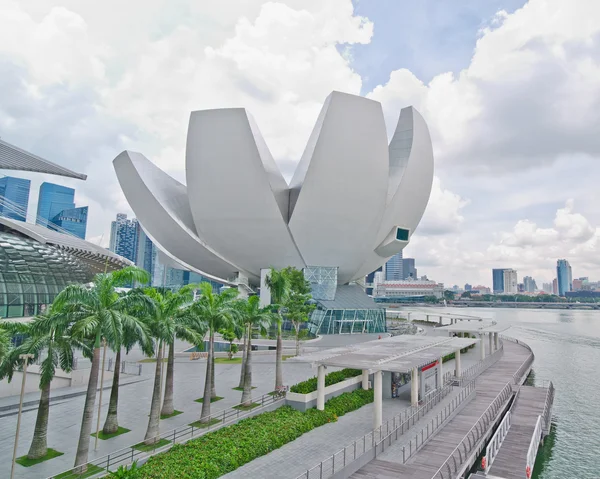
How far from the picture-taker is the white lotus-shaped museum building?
3869cm

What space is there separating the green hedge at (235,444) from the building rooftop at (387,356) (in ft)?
6.42

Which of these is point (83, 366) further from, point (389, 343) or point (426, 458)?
point (426, 458)

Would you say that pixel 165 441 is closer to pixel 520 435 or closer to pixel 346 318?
pixel 520 435

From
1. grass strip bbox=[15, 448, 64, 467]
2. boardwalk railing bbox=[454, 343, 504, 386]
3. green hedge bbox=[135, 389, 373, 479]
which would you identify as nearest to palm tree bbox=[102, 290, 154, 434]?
grass strip bbox=[15, 448, 64, 467]

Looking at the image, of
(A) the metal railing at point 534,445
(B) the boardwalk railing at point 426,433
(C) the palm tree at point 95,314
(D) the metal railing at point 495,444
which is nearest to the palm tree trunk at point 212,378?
(C) the palm tree at point 95,314

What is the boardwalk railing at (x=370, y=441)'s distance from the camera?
11156 millimetres

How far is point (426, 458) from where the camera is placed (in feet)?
42.0

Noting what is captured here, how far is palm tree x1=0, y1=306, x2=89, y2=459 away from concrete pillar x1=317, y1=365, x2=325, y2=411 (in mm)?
8633

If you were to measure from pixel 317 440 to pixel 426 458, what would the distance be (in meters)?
3.48

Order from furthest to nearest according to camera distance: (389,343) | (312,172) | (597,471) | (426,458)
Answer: (312,172) < (389,343) < (597,471) < (426,458)

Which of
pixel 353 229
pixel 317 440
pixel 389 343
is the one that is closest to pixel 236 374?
pixel 389 343

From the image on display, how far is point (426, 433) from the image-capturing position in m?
14.5

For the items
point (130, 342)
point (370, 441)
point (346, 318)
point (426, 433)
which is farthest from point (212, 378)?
point (346, 318)

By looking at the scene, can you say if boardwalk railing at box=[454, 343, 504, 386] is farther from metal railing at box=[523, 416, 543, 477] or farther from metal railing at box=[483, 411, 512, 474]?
metal railing at box=[483, 411, 512, 474]
